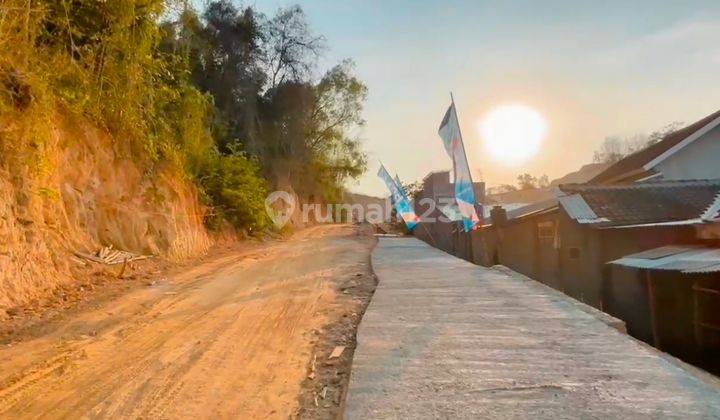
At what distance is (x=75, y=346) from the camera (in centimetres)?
476

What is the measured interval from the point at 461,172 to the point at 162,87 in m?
8.57

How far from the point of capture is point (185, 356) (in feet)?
14.6

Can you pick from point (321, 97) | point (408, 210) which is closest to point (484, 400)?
point (408, 210)

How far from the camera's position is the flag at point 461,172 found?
14.3m

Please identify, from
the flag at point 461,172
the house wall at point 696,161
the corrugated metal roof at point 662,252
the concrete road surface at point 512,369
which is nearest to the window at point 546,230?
the flag at point 461,172

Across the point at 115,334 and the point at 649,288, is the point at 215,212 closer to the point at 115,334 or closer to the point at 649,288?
the point at 115,334

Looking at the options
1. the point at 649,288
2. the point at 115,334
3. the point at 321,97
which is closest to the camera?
the point at 115,334

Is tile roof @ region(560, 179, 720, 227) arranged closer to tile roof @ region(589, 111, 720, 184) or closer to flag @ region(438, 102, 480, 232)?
flag @ region(438, 102, 480, 232)

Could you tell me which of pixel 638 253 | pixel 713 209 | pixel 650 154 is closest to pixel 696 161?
pixel 650 154

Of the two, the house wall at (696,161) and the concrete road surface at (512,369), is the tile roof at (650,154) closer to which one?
the house wall at (696,161)

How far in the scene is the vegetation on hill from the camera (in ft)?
23.7

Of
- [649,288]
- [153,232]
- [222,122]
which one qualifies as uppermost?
[222,122]

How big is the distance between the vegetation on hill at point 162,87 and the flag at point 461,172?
771 centimetres

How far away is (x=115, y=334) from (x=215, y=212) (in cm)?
1209
